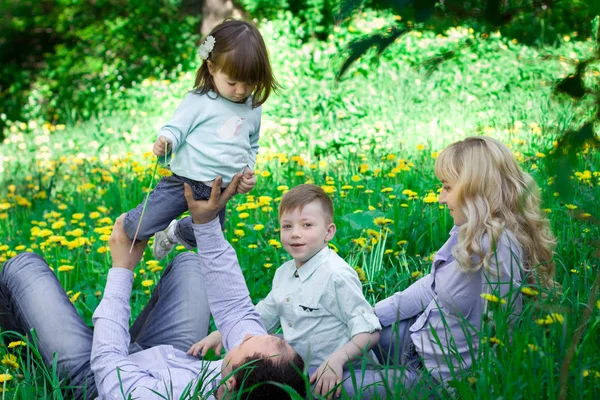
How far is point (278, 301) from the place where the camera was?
2525 mm

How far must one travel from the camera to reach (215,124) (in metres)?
2.52

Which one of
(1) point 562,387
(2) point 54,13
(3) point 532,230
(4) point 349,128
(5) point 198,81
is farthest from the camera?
(2) point 54,13

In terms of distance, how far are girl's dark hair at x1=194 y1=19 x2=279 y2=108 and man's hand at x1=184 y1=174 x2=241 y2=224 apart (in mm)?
351

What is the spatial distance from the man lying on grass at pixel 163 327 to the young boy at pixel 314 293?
13 cm

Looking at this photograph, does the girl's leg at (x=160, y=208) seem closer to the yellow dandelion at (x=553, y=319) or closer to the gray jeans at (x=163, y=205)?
the gray jeans at (x=163, y=205)

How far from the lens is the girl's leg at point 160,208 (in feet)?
8.51

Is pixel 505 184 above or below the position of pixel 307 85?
below

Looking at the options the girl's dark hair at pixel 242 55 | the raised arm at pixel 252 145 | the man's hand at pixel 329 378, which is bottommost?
the man's hand at pixel 329 378

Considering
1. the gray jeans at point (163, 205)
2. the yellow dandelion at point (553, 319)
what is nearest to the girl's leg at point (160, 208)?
the gray jeans at point (163, 205)

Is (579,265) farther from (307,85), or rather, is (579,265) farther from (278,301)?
(307,85)

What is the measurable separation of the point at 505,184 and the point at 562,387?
920mm

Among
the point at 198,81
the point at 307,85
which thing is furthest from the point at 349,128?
the point at 198,81

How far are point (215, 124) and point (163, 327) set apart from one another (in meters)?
0.78

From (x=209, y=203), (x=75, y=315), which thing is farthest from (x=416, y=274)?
(x=75, y=315)
